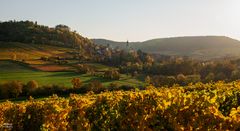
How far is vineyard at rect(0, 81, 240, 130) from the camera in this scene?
11398 mm

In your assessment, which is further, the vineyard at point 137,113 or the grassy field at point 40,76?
the grassy field at point 40,76

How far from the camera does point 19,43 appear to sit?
151 m

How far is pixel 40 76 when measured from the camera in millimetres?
98750

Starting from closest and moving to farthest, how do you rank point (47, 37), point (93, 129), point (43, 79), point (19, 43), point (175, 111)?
1. point (175, 111)
2. point (93, 129)
3. point (43, 79)
4. point (19, 43)
5. point (47, 37)

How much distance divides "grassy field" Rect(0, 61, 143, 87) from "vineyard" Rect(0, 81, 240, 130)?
67.9 meters

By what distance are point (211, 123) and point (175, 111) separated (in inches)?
78.8

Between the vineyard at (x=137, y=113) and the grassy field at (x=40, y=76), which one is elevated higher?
the vineyard at (x=137, y=113)

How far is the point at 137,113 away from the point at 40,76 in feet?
284

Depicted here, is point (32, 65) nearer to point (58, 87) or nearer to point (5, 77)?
point (5, 77)

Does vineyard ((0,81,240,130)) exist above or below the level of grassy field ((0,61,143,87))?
above

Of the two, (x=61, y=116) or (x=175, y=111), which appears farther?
(x=61, y=116)

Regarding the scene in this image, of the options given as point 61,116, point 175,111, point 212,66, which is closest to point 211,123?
point 175,111

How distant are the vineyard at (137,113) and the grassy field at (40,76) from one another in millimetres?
67936

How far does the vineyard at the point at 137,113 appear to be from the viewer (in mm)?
11398
